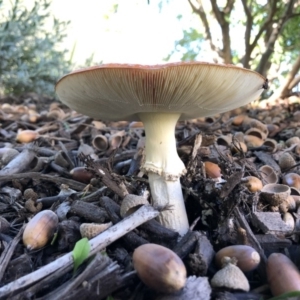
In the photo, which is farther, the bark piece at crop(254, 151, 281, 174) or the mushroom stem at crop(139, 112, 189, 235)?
the bark piece at crop(254, 151, 281, 174)

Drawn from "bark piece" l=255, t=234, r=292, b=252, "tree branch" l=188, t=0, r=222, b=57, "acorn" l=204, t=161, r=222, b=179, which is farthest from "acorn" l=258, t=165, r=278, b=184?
"tree branch" l=188, t=0, r=222, b=57

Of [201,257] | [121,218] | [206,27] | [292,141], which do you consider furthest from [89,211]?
[206,27]

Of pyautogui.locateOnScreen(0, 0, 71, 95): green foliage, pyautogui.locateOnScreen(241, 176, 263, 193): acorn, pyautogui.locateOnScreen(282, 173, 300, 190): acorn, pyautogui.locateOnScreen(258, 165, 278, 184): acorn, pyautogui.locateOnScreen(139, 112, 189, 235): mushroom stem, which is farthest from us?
pyautogui.locateOnScreen(0, 0, 71, 95): green foliage

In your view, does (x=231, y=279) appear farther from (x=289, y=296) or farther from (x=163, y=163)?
(x=163, y=163)

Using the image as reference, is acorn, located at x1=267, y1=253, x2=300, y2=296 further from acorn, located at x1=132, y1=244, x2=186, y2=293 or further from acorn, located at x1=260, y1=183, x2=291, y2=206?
acorn, located at x1=260, y1=183, x2=291, y2=206

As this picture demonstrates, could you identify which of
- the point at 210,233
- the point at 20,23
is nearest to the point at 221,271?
the point at 210,233
